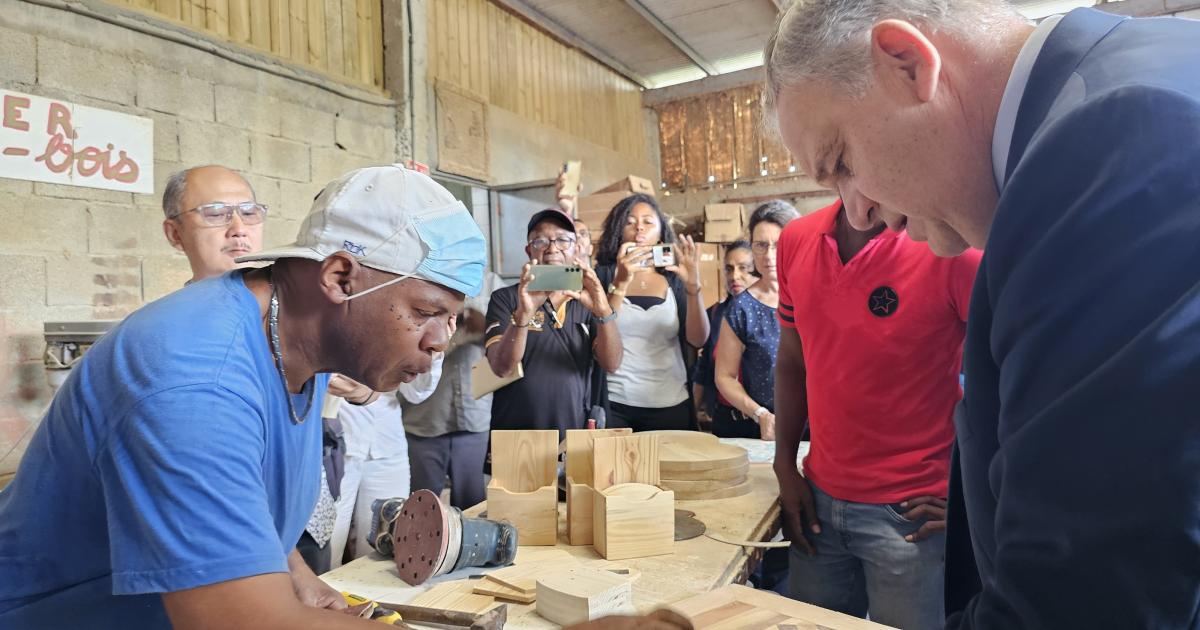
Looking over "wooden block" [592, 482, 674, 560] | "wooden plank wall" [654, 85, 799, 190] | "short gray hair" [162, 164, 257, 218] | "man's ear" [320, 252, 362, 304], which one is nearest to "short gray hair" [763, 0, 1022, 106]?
"man's ear" [320, 252, 362, 304]

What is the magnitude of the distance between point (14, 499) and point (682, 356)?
2.64 meters

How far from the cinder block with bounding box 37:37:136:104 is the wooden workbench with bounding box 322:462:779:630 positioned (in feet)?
10.3

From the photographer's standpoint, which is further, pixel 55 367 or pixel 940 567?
pixel 55 367

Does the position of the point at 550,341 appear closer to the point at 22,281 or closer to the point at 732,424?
the point at 732,424

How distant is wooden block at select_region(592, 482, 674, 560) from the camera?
1634mm

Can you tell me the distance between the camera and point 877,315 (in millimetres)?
1791

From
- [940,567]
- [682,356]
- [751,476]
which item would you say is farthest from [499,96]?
[940,567]

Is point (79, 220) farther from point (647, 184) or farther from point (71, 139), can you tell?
point (647, 184)

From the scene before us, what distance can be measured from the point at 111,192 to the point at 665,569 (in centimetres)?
353

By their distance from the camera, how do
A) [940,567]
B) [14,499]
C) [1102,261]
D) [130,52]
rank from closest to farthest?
1. [1102,261]
2. [14,499]
3. [940,567]
4. [130,52]

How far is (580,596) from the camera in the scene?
4.16ft

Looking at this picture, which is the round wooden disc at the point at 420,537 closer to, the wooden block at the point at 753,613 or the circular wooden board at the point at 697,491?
the wooden block at the point at 753,613

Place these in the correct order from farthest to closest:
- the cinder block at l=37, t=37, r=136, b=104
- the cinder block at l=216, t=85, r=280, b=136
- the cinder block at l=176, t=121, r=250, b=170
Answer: the cinder block at l=216, t=85, r=280, b=136, the cinder block at l=176, t=121, r=250, b=170, the cinder block at l=37, t=37, r=136, b=104

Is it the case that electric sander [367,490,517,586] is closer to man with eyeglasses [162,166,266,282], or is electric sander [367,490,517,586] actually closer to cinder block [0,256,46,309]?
man with eyeglasses [162,166,266,282]
